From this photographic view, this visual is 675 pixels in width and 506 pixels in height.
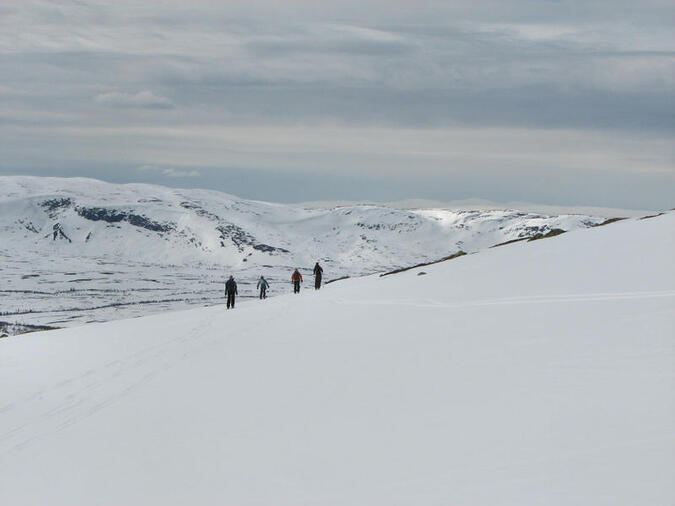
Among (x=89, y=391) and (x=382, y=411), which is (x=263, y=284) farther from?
(x=382, y=411)

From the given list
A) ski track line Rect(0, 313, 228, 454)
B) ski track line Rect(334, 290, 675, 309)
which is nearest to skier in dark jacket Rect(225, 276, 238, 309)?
ski track line Rect(334, 290, 675, 309)

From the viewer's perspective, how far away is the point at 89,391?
1323 cm

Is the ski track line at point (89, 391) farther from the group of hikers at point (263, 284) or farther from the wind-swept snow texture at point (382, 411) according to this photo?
the group of hikers at point (263, 284)

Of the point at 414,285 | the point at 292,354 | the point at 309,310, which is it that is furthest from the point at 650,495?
the point at 414,285

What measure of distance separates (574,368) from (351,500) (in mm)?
4715

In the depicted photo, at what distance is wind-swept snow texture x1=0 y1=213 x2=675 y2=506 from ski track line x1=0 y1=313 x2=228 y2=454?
0.06 meters

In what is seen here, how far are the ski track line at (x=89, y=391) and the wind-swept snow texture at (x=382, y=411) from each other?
0.06 metres

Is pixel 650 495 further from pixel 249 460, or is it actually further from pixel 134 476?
pixel 134 476

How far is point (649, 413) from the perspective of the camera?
731 centimetres

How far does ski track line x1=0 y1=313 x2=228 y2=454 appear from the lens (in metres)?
10.6

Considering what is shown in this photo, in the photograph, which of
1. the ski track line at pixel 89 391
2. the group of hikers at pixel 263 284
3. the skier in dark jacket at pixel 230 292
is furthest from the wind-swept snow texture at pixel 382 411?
the group of hikers at pixel 263 284

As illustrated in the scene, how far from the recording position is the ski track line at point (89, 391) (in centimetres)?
1062

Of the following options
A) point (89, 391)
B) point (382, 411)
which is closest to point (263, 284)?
point (89, 391)

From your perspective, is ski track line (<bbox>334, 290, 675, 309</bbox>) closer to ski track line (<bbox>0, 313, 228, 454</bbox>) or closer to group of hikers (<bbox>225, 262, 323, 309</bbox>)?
ski track line (<bbox>0, 313, 228, 454</bbox>)
